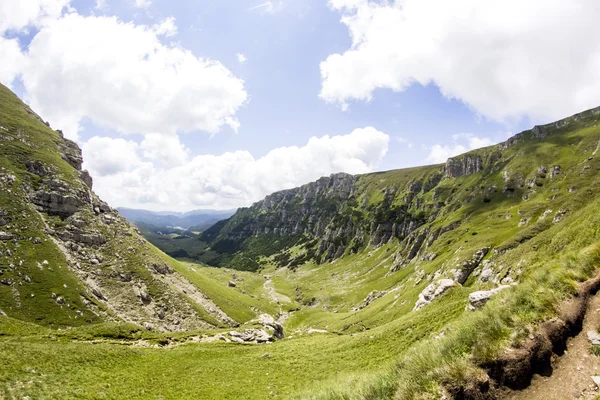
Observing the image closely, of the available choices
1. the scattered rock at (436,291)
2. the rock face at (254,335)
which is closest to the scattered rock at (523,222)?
the scattered rock at (436,291)

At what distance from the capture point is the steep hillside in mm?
79688

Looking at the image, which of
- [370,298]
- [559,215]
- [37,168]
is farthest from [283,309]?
[559,215]

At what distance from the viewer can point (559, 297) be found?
12.3 meters

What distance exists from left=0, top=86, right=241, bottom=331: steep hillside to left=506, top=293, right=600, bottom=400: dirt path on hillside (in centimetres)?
9552

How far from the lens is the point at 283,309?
161m

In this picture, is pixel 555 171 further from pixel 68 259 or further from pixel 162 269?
pixel 68 259

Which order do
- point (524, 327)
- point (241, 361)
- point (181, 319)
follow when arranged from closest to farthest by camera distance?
point (524, 327), point (241, 361), point (181, 319)

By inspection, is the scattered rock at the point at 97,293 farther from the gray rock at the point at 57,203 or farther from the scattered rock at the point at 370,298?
the scattered rock at the point at 370,298

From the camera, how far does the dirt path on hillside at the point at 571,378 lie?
920cm

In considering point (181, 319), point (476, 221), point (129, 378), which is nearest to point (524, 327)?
point (129, 378)

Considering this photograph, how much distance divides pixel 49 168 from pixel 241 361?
5089 inches

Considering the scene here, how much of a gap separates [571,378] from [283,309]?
16261cm

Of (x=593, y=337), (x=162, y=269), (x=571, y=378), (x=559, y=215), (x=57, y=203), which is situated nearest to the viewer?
(x=571, y=378)

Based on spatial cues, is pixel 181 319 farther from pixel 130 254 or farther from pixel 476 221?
pixel 476 221
